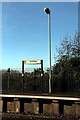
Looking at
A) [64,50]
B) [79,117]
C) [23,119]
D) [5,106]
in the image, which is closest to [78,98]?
[79,117]

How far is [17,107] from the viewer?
2186 cm

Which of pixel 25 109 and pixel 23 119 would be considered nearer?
pixel 23 119

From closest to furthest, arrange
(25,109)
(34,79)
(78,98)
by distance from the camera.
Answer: (78,98)
(25,109)
(34,79)

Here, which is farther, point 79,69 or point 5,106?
point 79,69

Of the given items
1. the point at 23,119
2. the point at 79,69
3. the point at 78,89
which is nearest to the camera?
the point at 23,119

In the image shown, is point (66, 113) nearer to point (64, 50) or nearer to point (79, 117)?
point (79, 117)

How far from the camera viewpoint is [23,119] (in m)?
18.1

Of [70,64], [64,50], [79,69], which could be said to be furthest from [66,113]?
[64,50]

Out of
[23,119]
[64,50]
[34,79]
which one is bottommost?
[23,119]

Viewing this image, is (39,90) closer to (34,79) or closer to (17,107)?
(34,79)

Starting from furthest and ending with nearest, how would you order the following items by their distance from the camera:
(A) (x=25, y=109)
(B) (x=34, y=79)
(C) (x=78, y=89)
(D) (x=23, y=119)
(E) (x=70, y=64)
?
(E) (x=70, y=64) → (B) (x=34, y=79) → (C) (x=78, y=89) → (A) (x=25, y=109) → (D) (x=23, y=119)

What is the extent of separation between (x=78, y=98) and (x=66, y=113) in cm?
128

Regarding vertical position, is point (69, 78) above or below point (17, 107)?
above

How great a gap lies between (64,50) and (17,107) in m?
17.1
